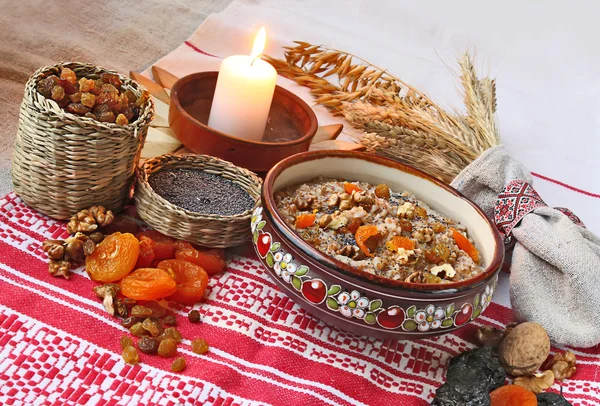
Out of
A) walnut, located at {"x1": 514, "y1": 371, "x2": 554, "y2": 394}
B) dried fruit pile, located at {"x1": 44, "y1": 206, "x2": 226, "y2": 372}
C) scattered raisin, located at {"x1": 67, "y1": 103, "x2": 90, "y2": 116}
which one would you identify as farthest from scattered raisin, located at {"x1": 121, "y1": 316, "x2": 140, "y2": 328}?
walnut, located at {"x1": 514, "y1": 371, "x2": 554, "y2": 394}

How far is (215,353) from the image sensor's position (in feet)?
4.47

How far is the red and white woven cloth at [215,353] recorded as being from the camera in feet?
4.05

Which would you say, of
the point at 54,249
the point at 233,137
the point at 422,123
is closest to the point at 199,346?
the point at 54,249

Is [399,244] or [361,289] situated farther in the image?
[399,244]

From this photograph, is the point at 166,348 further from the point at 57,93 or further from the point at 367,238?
the point at 57,93

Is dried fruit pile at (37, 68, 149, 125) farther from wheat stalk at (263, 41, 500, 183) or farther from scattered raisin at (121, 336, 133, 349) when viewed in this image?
wheat stalk at (263, 41, 500, 183)

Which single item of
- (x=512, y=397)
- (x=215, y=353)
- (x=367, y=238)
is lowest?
(x=215, y=353)

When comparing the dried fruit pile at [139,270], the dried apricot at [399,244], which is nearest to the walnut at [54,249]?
the dried fruit pile at [139,270]

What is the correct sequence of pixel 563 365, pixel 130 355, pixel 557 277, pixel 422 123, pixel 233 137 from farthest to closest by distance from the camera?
pixel 422 123, pixel 233 137, pixel 557 277, pixel 563 365, pixel 130 355

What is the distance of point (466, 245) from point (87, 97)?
844 millimetres

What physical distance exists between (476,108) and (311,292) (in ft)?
3.07

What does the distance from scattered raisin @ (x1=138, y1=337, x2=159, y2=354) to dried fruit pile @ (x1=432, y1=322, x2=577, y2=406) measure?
541mm

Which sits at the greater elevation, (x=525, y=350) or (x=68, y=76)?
(x=68, y=76)

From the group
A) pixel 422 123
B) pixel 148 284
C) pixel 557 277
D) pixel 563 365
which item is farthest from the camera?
pixel 422 123
